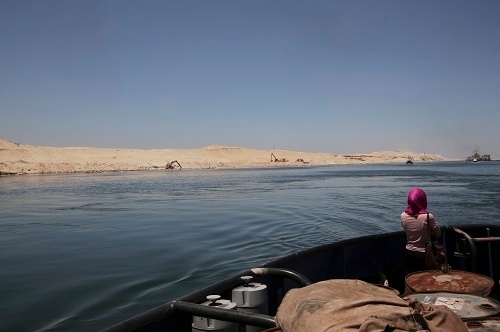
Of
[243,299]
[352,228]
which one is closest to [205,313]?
[243,299]

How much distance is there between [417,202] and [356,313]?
13.5 feet

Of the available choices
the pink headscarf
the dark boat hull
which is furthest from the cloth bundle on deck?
the pink headscarf

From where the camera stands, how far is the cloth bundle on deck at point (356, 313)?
1.90 metres

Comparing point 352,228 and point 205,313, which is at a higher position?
point 205,313

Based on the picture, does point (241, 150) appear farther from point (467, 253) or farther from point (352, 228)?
point (467, 253)

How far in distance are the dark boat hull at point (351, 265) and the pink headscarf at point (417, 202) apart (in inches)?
37.3

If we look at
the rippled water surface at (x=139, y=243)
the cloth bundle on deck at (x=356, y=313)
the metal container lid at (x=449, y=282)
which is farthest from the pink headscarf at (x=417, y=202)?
the rippled water surface at (x=139, y=243)

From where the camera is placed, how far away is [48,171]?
3418 inches

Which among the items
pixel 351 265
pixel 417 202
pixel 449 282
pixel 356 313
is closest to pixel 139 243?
pixel 351 265

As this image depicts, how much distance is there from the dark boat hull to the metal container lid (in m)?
1.17

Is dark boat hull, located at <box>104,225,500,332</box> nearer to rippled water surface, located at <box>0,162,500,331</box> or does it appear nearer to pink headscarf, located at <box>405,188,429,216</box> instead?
pink headscarf, located at <box>405,188,429,216</box>

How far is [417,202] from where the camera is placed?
5660 millimetres

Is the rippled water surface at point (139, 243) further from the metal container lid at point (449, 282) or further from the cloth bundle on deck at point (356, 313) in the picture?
the cloth bundle on deck at point (356, 313)

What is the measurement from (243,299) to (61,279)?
8277 mm
